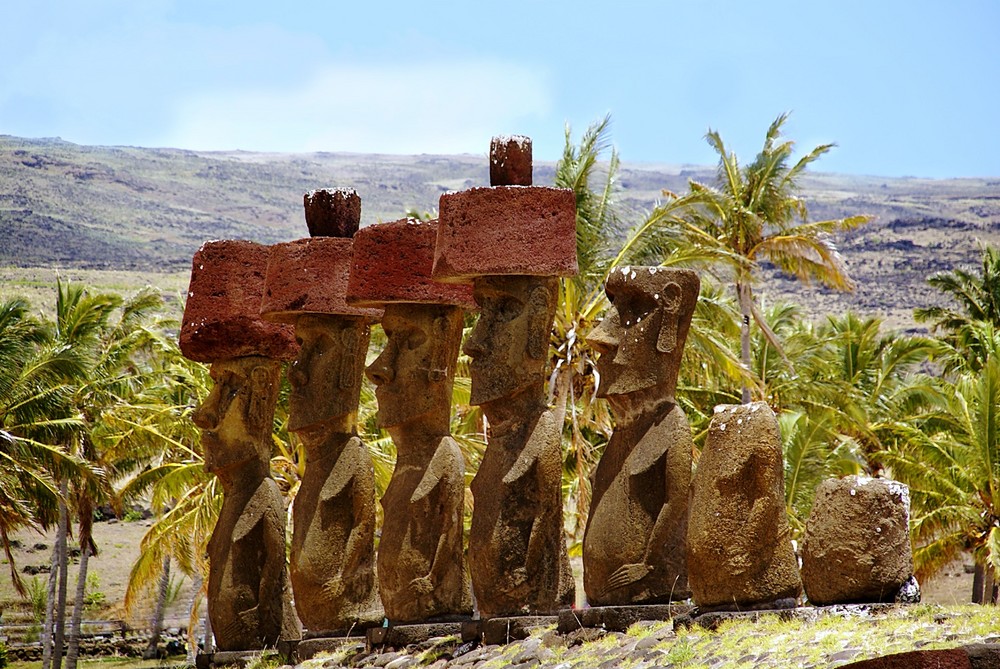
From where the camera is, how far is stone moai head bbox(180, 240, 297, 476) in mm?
13094

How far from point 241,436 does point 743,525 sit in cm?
602

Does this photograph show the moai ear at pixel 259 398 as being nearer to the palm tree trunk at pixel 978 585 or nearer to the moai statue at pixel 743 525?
the moai statue at pixel 743 525

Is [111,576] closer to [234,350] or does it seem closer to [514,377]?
[234,350]

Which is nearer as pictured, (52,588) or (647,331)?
(647,331)

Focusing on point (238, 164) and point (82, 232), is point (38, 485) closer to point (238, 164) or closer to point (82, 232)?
point (82, 232)

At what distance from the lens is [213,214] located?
76.1 meters

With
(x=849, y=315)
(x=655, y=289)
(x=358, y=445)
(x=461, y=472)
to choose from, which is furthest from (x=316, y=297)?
(x=849, y=315)

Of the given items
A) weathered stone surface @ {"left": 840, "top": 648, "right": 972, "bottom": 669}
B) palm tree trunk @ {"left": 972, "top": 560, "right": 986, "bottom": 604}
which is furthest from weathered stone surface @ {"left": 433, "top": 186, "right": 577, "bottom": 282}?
palm tree trunk @ {"left": 972, "top": 560, "right": 986, "bottom": 604}

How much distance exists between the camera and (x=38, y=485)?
23141mm

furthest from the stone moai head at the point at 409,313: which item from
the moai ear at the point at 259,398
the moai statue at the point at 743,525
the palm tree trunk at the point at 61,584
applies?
the palm tree trunk at the point at 61,584

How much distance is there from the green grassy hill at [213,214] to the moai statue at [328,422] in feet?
103

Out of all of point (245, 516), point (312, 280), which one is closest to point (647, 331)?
point (312, 280)

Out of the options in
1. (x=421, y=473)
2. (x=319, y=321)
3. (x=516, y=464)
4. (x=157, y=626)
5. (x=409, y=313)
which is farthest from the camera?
(x=157, y=626)

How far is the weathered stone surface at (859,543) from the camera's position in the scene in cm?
773
